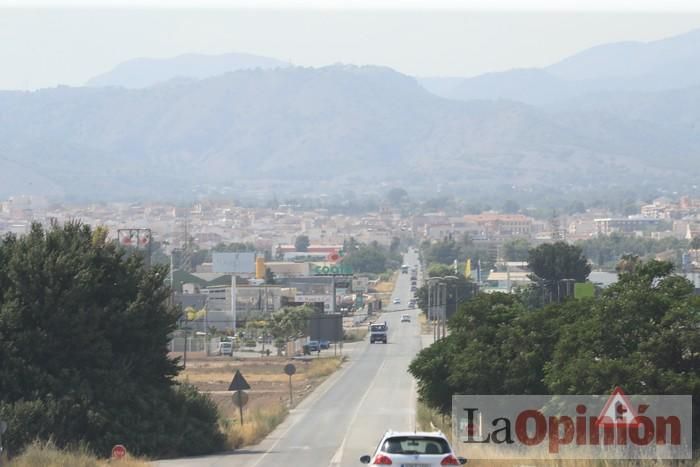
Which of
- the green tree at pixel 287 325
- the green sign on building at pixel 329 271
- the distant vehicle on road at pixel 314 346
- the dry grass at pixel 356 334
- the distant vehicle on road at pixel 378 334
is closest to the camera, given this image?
the distant vehicle on road at pixel 314 346

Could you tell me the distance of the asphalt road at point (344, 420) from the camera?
33.3 meters

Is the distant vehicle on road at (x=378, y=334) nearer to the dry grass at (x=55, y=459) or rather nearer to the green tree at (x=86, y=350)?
the green tree at (x=86, y=350)

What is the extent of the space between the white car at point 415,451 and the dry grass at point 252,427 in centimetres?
1455

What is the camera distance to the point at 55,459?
2808 cm

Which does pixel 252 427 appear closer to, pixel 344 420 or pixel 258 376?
pixel 344 420

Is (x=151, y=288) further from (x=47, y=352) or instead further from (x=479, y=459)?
(x=479, y=459)

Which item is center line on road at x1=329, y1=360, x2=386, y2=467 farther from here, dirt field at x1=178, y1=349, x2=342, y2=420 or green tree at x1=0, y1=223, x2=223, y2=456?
green tree at x1=0, y1=223, x2=223, y2=456

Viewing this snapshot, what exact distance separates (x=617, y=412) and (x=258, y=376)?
55084mm

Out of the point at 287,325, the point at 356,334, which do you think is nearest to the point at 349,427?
the point at 287,325

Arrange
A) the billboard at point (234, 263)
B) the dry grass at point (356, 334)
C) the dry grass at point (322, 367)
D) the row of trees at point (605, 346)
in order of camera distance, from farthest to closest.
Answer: the billboard at point (234, 263) < the dry grass at point (356, 334) < the dry grass at point (322, 367) < the row of trees at point (605, 346)

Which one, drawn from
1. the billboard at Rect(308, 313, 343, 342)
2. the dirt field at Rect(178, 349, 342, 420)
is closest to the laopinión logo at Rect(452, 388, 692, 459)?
the dirt field at Rect(178, 349, 342, 420)

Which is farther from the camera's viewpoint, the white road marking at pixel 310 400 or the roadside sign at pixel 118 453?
the white road marking at pixel 310 400

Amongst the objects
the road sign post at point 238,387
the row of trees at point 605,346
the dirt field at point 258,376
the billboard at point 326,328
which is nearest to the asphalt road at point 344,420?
the dirt field at point 258,376

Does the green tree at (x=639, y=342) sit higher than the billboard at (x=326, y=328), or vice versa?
the green tree at (x=639, y=342)
